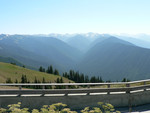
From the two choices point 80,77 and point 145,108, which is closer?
point 145,108

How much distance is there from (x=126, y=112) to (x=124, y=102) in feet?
4.30

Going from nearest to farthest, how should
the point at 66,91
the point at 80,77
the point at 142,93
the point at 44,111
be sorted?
the point at 44,111
the point at 66,91
the point at 142,93
the point at 80,77

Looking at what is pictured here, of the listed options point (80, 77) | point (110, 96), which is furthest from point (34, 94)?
point (80, 77)

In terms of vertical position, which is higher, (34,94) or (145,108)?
(34,94)

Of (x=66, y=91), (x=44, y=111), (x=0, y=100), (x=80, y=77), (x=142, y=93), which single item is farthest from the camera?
(x=80, y=77)

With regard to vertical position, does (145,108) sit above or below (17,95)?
below

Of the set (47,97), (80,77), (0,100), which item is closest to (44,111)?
(47,97)

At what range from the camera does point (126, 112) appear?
40.0 feet

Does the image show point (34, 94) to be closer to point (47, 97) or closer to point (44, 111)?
point (47, 97)

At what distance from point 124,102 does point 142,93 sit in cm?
177

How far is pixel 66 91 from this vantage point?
13.0 metres

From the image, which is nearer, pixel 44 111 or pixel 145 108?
pixel 44 111

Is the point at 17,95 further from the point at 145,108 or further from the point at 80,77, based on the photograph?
the point at 80,77

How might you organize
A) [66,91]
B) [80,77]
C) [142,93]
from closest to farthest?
[66,91], [142,93], [80,77]
